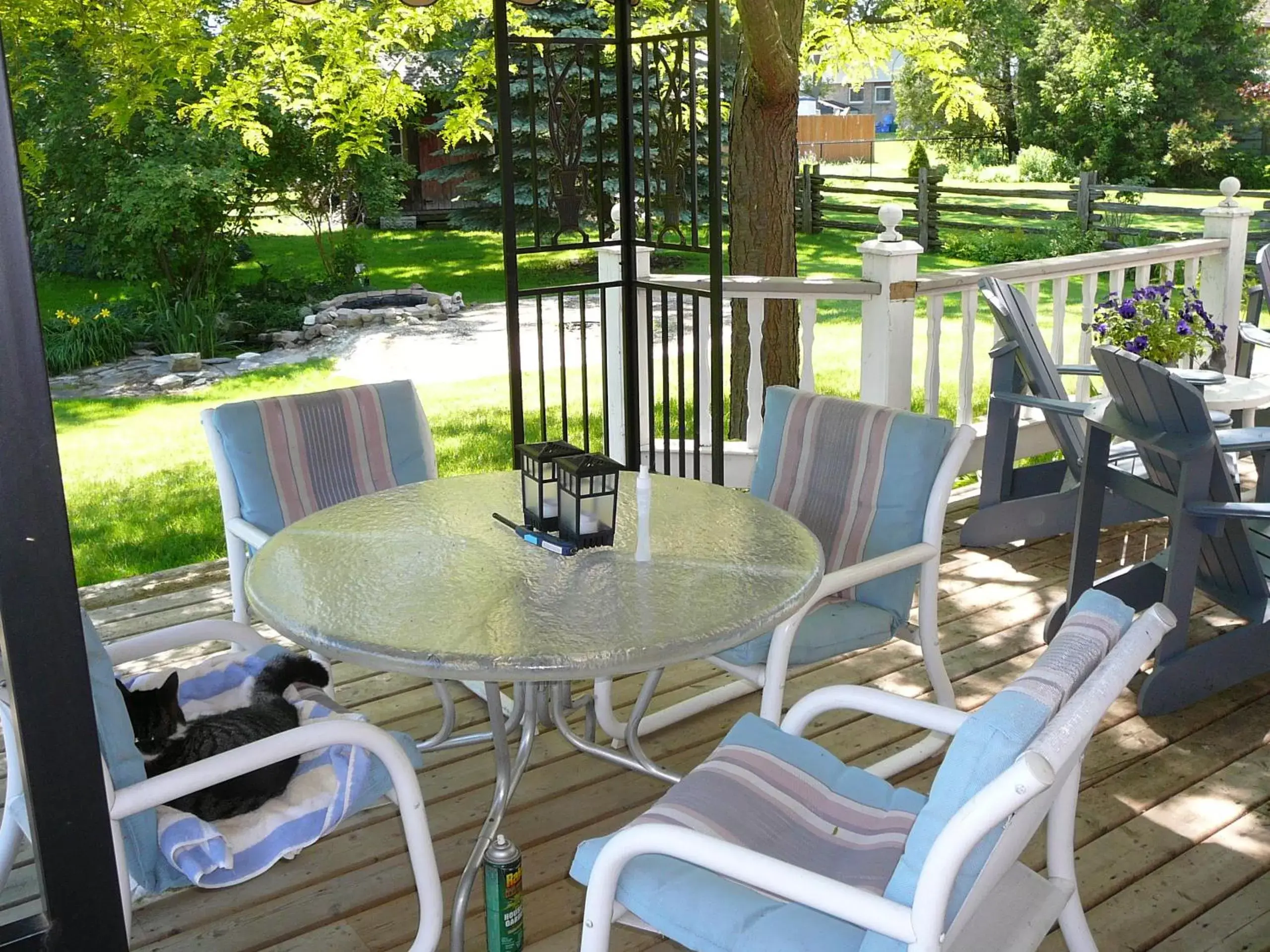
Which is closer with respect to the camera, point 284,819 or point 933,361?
point 284,819

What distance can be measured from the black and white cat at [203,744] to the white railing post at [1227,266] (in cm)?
481

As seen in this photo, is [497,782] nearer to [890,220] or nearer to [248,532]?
[248,532]

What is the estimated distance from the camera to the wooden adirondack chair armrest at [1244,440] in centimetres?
322

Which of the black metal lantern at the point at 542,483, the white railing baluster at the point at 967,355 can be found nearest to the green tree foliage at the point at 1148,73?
the white railing baluster at the point at 967,355

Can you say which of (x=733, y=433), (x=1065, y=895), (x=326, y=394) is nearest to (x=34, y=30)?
(x=733, y=433)

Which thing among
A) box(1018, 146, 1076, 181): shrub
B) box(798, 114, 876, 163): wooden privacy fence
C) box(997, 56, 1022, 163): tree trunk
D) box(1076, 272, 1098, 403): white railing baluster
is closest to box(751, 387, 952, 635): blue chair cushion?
box(1076, 272, 1098, 403): white railing baluster

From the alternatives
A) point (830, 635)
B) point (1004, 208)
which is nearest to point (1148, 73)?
point (1004, 208)

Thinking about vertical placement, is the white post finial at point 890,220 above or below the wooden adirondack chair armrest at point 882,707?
above

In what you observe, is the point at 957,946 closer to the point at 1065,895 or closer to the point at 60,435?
the point at 1065,895

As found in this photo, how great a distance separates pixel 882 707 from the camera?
182cm

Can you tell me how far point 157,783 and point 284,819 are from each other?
0.87 ft

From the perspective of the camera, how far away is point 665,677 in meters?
3.30

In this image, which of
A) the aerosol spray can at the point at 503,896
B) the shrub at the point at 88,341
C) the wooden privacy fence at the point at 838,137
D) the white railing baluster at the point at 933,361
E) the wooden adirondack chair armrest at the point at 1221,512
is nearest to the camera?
the aerosol spray can at the point at 503,896

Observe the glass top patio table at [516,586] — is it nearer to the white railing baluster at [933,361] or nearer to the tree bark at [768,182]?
the white railing baluster at [933,361]
